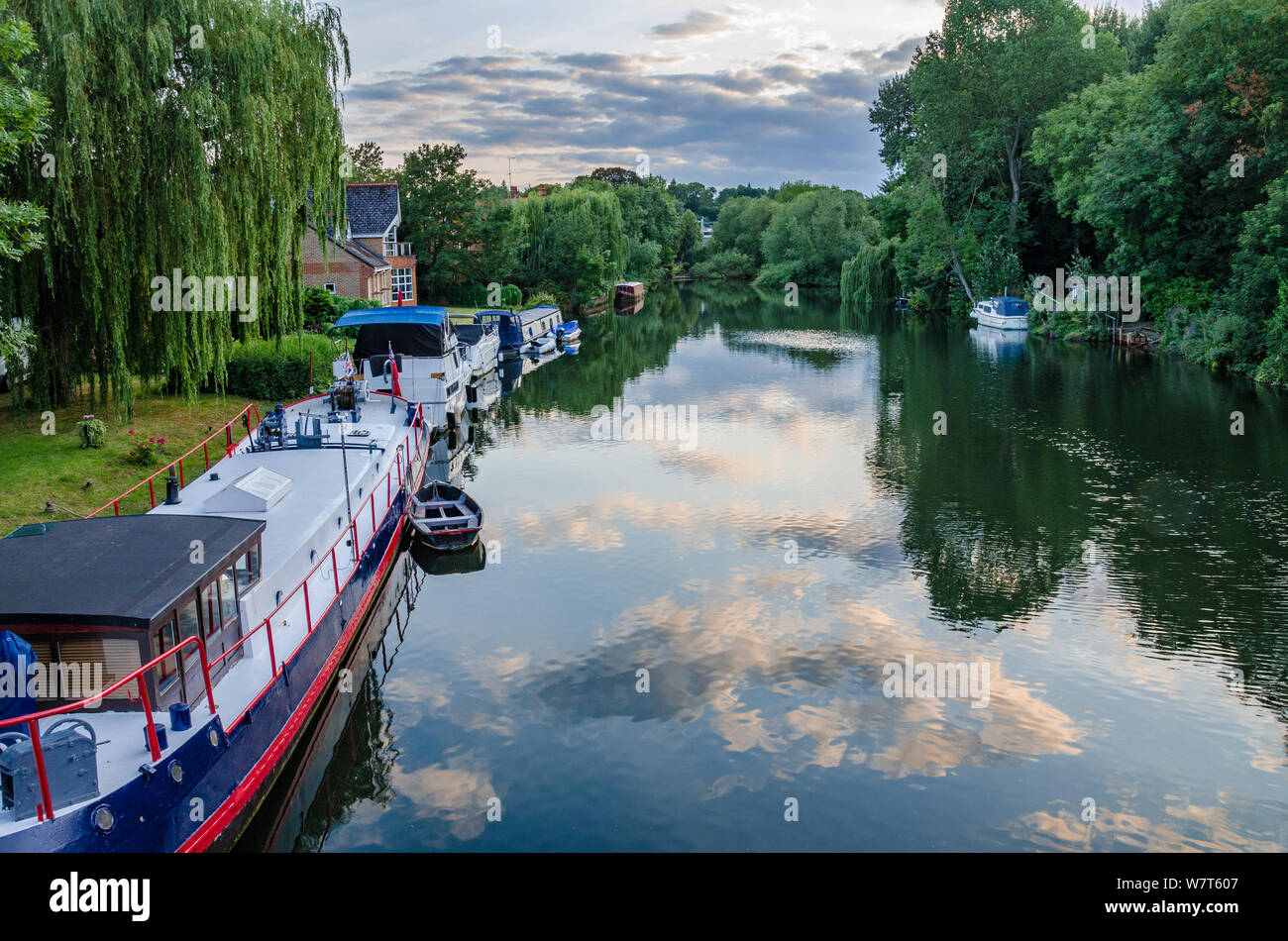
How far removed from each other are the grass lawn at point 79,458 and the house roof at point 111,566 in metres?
7.64

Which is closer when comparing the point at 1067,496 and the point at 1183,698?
the point at 1183,698

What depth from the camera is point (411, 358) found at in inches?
1399

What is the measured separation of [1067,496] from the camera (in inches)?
1047

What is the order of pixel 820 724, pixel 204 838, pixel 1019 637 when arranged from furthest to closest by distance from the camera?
pixel 1019 637 < pixel 820 724 < pixel 204 838

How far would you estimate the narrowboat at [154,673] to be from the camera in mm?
9859

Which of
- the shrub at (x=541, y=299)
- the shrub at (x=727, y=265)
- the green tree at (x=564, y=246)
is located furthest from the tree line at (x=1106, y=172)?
the shrub at (x=727, y=265)

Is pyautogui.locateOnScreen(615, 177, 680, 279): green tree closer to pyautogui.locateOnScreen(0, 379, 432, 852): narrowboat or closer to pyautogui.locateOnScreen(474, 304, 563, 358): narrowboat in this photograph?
pyautogui.locateOnScreen(474, 304, 563, 358): narrowboat

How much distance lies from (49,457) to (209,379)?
9853mm

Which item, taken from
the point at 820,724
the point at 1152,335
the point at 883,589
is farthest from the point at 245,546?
the point at 1152,335

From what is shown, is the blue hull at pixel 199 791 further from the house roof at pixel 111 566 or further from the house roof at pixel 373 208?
the house roof at pixel 373 208

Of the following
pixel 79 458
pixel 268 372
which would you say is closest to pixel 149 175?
pixel 79 458

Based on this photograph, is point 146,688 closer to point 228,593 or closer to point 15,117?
point 228,593

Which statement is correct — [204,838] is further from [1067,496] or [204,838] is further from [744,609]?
[1067,496]

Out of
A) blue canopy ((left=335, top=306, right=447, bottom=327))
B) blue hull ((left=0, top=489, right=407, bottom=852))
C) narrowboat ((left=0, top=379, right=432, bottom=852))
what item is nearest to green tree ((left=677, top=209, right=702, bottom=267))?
blue canopy ((left=335, top=306, right=447, bottom=327))
